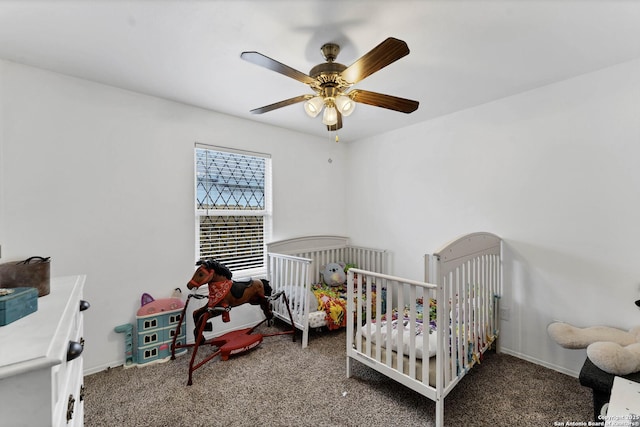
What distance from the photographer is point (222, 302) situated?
2.22 meters

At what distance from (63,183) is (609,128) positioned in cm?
410

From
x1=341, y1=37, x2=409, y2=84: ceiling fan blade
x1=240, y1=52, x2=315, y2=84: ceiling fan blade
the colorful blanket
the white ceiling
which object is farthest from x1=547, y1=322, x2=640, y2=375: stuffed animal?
x1=240, y1=52, x2=315, y2=84: ceiling fan blade

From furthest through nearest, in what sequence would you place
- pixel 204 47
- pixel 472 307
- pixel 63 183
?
1. pixel 63 183
2. pixel 472 307
3. pixel 204 47

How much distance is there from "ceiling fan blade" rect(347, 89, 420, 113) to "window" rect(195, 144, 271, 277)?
5.60 ft

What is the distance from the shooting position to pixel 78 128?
83.4 inches

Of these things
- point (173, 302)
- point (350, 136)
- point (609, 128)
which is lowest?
point (173, 302)

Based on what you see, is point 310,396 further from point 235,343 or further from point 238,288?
point 238,288

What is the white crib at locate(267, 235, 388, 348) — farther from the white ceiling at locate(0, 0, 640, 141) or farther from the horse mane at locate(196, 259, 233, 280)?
the white ceiling at locate(0, 0, 640, 141)

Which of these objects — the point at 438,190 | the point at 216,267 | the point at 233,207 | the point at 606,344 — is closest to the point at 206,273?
the point at 216,267

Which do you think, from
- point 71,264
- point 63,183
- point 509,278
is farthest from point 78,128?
point 509,278

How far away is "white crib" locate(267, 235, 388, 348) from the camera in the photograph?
259cm

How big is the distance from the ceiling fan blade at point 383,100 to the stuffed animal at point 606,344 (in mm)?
1777

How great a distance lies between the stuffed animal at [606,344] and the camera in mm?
1482

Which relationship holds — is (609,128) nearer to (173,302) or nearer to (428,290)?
(428,290)
